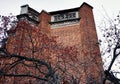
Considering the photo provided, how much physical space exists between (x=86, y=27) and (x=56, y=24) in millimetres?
2776

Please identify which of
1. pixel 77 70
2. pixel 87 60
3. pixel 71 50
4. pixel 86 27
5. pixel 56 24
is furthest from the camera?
pixel 56 24

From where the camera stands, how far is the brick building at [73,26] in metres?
14.9

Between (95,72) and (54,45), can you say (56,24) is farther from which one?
(95,72)

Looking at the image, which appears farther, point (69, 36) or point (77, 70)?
point (69, 36)

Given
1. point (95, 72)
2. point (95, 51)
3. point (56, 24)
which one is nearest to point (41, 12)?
point (56, 24)

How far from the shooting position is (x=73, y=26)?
17.0 metres

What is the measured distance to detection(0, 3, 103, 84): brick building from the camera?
14883mm

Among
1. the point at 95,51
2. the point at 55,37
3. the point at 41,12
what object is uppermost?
the point at 41,12

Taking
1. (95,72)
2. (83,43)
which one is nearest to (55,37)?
Answer: (83,43)

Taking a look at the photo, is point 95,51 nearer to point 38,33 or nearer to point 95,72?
point 95,72

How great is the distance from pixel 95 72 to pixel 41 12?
308 inches

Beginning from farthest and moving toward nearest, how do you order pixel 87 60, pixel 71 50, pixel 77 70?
pixel 71 50 < pixel 87 60 < pixel 77 70

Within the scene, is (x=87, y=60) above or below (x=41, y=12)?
below

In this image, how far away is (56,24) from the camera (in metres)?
17.7
